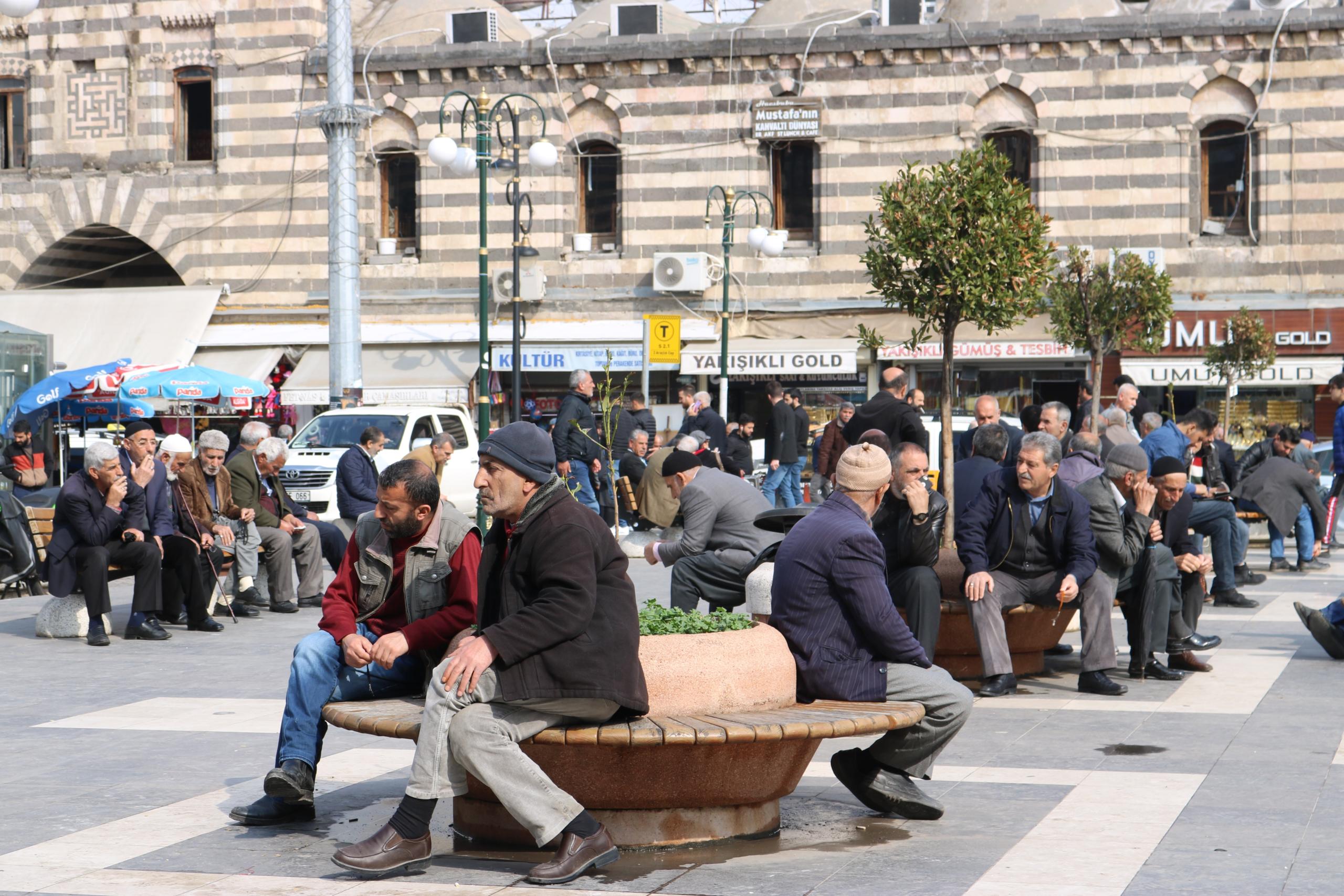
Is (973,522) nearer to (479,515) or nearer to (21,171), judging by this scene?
(479,515)

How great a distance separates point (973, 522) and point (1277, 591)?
22.8 feet

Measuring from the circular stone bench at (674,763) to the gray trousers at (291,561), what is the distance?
7.80 meters

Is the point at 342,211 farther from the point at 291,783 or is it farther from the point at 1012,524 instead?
the point at 291,783

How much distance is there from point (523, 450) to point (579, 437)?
13909mm

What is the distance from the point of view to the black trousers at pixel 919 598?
8344 mm

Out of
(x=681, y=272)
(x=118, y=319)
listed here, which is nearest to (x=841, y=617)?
(x=681, y=272)

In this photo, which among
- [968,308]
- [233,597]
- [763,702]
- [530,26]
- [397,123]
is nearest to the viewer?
[763,702]

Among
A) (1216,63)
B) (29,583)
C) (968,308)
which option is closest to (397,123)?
(1216,63)

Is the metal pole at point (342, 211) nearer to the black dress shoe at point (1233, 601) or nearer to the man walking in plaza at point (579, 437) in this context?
the man walking in plaza at point (579, 437)

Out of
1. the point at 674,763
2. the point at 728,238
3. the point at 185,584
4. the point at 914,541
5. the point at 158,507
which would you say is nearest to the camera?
the point at 674,763

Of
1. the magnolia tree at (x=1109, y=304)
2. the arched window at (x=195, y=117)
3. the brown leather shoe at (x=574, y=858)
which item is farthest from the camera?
the arched window at (x=195, y=117)

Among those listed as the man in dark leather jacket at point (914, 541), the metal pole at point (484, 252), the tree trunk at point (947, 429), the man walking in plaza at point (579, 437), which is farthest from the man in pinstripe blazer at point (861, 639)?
the man walking in plaza at point (579, 437)

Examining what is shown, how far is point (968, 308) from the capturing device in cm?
1252

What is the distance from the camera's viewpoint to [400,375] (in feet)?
96.8
